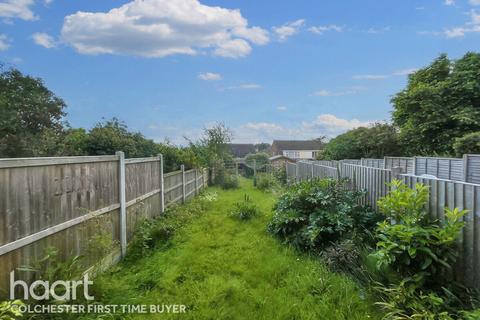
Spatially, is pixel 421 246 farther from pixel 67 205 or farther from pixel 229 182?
pixel 229 182

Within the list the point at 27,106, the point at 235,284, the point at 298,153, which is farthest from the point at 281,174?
the point at 298,153

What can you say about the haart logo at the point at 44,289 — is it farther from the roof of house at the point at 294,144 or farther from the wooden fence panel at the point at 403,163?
the roof of house at the point at 294,144

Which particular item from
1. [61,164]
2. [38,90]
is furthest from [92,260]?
[38,90]

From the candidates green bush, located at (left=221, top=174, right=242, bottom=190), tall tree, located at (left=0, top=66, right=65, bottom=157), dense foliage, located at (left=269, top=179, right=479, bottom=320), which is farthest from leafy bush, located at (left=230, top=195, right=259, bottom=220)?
tall tree, located at (left=0, top=66, right=65, bottom=157)

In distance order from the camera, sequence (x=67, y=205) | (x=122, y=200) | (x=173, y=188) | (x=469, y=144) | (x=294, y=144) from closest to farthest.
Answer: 1. (x=67, y=205)
2. (x=122, y=200)
3. (x=173, y=188)
4. (x=469, y=144)
5. (x=294, y=144)

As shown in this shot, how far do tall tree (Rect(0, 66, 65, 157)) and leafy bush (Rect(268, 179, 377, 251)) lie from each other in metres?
13.0

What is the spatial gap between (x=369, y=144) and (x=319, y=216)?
14.8m

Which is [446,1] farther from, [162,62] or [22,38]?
[22,38]

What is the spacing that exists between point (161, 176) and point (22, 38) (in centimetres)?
727

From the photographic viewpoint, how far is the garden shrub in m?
2.55

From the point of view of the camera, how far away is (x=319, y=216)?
4.83 metres

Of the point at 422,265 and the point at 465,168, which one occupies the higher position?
the point at 465,168

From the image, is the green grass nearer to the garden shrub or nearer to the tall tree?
the garden shrub

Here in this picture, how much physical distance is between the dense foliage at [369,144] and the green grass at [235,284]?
1458cm
